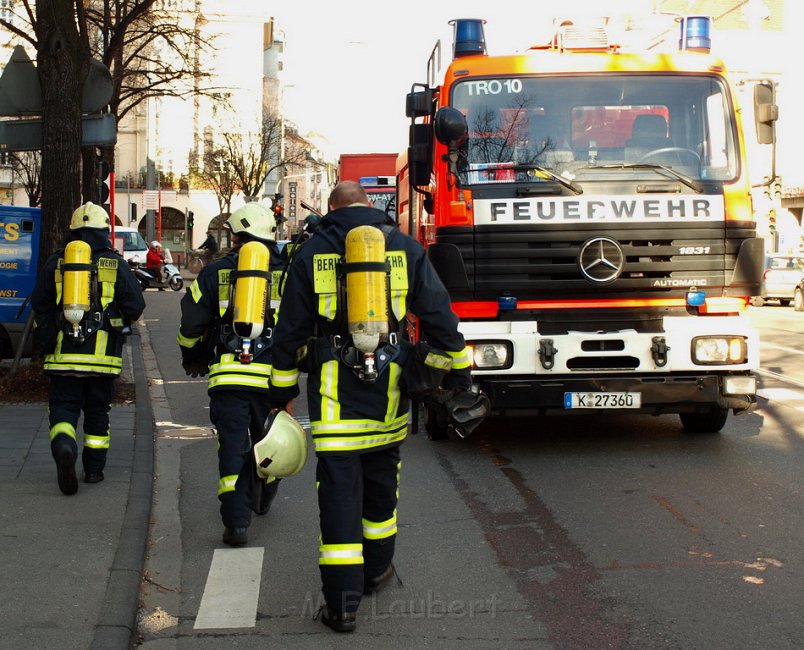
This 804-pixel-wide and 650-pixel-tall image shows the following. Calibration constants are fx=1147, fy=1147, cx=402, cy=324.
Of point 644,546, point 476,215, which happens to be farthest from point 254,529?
point 476,215

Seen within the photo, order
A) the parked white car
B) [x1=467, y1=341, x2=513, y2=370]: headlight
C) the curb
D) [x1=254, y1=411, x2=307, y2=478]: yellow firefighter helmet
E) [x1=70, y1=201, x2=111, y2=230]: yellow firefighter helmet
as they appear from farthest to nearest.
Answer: the parked white car → [x1=467, y1=341, x2=513, y2=370]: headlight → [x1=70, y1=201, x2=111, y2=230]: yellow firefighter helmet → [x1=254, y1=411, x2=307, y2=478]: yellow firefighter helmet → the curb

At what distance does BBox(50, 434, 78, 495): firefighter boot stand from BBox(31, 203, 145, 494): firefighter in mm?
17

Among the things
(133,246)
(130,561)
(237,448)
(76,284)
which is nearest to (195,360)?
(237,448)

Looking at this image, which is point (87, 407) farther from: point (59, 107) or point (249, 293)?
point (59, 107)

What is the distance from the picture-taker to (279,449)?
498 centimetres

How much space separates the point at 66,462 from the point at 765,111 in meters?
5.71

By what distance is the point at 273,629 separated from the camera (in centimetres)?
489

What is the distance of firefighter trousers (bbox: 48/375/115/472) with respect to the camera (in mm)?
7262

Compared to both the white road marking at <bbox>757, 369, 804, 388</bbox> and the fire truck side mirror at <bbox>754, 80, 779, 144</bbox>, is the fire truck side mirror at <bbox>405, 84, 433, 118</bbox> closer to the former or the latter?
the fire truck side mirror at <bbox>754, 80, 779, 144</bbox>

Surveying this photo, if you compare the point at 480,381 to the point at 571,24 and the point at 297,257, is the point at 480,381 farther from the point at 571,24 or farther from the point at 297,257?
the point at 297,257

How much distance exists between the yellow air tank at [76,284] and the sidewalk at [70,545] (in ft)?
3.63

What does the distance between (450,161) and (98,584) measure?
4.29 meters

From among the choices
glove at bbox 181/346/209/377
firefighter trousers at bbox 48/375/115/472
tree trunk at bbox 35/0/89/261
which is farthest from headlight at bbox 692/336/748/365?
tree trunk at bbox 35/0/89/261

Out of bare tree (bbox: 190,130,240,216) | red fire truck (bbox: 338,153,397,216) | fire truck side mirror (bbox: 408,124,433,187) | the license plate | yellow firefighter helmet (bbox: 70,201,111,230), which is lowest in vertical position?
the license plate
